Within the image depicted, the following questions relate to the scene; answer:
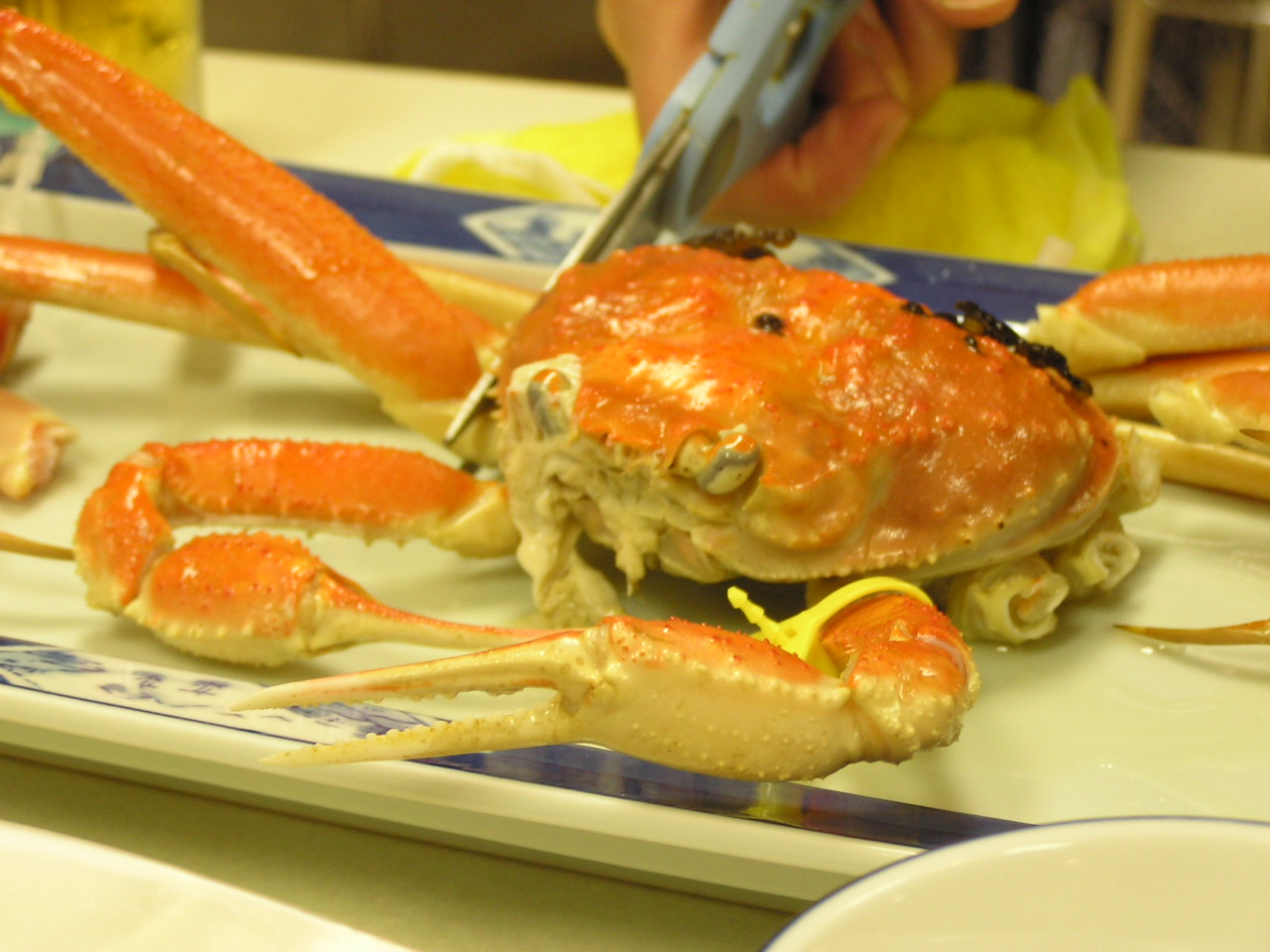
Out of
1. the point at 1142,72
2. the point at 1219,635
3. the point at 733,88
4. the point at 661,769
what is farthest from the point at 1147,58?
the point at 661,769

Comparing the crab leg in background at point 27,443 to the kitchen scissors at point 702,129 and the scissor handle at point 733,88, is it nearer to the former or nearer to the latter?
the kitchen scissors at point 702,129

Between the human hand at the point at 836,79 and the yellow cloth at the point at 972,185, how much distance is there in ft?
0.15

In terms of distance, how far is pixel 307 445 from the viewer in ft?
2.87

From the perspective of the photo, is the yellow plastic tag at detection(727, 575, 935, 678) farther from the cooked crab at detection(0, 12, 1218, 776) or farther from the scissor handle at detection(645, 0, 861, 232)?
the scissor handle at detection(645, 0, 861, 232)

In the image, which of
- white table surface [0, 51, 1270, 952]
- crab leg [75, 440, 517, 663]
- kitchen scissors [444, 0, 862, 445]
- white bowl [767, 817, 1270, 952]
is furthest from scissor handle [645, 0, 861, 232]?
white bowl [767, 817, 1270, 952]

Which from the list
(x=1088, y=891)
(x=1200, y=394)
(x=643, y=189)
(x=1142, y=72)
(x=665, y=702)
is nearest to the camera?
(x=1088, y=891)

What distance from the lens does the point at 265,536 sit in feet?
2.67

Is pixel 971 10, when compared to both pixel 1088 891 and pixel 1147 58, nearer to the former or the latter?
pixel 1088 891

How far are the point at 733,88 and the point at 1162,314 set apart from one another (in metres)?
0.42

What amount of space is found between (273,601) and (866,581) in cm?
34

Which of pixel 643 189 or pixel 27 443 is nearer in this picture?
pixel 27 443

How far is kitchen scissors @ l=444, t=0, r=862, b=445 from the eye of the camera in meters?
1.10

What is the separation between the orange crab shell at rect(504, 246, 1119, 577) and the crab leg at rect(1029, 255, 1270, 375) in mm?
169

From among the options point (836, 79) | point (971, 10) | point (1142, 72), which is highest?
point (971, 10)
